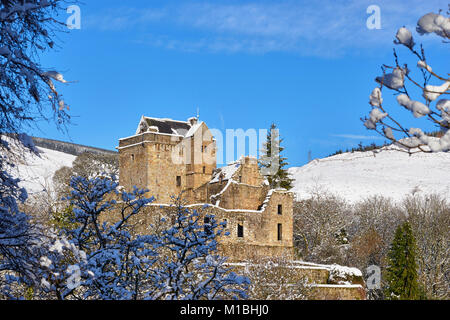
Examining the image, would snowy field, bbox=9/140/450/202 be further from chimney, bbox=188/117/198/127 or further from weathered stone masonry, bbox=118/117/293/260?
weathered stone masonry, bbox=118/117/293/260

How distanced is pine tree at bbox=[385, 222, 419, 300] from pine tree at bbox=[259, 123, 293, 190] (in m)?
20.0

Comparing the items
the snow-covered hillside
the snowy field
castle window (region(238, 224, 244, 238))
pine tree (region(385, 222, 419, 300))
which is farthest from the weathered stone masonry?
the snow-covered hillside

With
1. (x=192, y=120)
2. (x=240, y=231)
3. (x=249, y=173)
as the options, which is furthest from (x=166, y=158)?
(x=240, y=231)

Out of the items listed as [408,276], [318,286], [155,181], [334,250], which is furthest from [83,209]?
[334,250]

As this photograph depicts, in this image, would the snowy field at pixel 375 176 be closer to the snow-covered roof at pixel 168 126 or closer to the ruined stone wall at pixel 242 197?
the snow-covered roof at pixel 168 126

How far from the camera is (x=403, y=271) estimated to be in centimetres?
4025

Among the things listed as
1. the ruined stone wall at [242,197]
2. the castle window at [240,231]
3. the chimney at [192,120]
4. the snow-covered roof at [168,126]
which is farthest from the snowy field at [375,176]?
the castle window at [240,231]

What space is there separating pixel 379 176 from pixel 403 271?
3201 inches

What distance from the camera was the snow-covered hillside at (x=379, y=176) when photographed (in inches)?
4070

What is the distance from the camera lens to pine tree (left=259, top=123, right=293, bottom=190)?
61.8m

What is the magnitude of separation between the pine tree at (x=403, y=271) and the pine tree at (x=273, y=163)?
20.0 metres

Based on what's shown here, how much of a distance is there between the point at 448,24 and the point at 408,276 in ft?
125

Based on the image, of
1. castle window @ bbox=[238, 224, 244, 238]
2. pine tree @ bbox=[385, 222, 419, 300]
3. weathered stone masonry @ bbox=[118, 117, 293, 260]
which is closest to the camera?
pine tree @ bbox=[385, 222, 419, 300]

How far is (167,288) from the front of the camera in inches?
376
